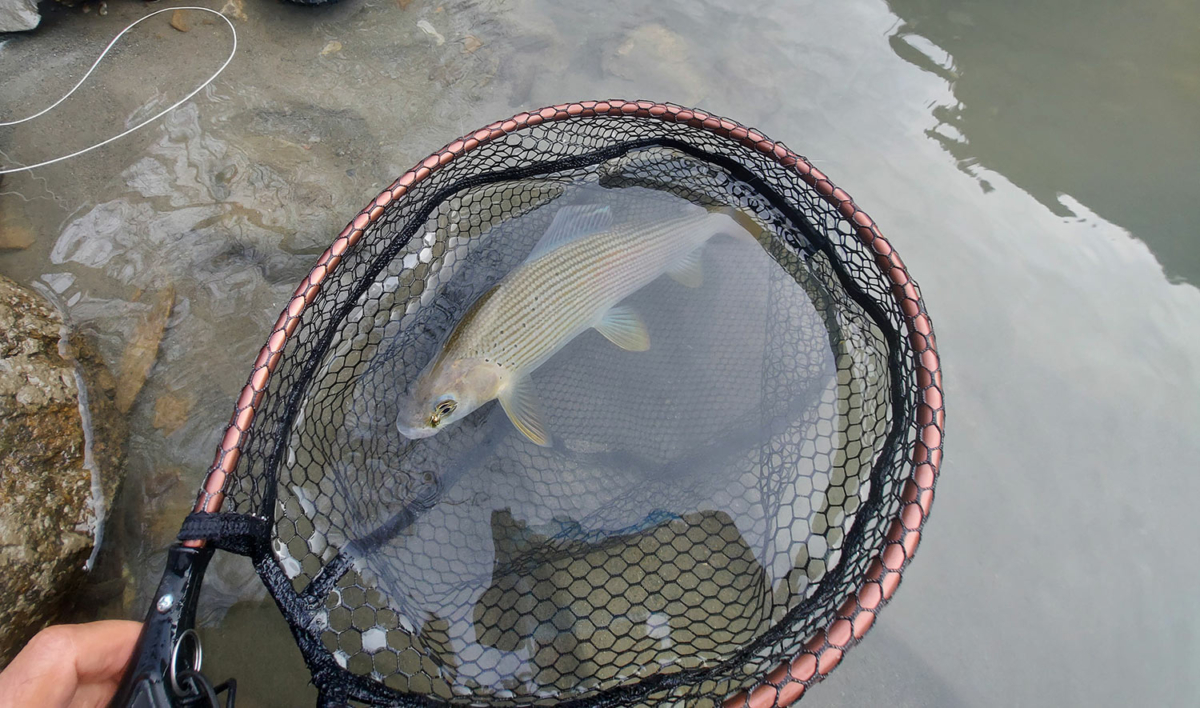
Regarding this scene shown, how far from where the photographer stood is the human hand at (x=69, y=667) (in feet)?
5.93

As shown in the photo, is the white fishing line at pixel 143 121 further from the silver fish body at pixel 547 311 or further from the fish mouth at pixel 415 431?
the fish mouth at pixel 415 431

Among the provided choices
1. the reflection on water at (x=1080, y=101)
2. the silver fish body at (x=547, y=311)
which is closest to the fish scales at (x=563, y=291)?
the silver fish body at (x=547, y=311)

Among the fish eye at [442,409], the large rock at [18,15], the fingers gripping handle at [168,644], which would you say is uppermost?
the fingers gripping handle at [168,644]

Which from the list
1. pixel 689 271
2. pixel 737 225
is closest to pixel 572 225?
pixel 689 271

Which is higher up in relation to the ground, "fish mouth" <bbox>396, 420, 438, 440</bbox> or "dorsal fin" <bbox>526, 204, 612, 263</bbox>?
"dorsal fin" <bbox>526, 204, 612, 263</bbox>

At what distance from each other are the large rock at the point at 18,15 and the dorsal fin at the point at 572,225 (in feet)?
13.0

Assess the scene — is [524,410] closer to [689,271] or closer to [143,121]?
A: [689,271]

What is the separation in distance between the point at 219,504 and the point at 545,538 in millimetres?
1511

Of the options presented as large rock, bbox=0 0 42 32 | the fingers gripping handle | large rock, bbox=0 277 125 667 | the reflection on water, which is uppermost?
the reflection on water

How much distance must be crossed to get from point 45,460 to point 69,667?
1221mm

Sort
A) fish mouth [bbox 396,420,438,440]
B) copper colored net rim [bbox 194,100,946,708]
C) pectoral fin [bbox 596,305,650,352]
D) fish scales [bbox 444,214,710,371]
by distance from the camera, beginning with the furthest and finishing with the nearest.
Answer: pectoral fin [bbox 596,305,650,352] < fish scales [bbox 444,214,710,371] < fish mouth [bbox 396,420,438,440] < copper colored net rim [bbox 194,100,946,708]

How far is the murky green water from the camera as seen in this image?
2854mm

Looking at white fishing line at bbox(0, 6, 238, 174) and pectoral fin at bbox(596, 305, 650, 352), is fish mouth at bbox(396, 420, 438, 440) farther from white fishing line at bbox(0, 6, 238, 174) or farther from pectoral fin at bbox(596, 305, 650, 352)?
white fishing line at bbox(0, 6, 238, 174)

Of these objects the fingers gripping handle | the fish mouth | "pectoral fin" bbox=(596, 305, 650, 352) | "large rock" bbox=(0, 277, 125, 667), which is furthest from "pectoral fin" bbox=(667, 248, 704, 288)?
"large rock" bbox=(0, 277, 125, 667)
